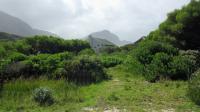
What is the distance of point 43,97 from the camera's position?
36.3 ft

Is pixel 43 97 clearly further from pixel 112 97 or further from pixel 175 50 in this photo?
pixel 175 50

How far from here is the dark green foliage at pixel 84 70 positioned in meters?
16.0

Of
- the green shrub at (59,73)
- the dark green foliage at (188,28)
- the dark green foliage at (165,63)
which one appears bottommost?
the green shrub at (59,73)

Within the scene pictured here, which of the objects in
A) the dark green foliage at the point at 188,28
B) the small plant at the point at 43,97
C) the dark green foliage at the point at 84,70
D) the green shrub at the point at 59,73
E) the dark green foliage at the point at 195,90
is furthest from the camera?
the dark green foliage at the point at 188,28

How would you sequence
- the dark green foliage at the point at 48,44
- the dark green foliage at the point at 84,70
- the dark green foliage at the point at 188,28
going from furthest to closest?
the dark green foliage at the point at 48,44 < the dark green foliage at the point at 188,28 < the dark green foliage at the point at 84,70

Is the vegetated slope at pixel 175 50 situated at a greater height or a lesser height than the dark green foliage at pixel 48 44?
lesser

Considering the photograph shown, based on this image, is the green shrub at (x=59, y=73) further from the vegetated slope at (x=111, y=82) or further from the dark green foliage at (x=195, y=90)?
the dark green foliage at (x=195, y=90)

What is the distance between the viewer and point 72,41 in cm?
5938

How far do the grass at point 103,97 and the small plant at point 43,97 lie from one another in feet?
0.73

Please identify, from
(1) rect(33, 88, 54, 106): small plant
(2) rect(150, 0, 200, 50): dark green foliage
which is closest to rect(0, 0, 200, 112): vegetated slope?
(1) rect(33, 88, 54, 106): small plant

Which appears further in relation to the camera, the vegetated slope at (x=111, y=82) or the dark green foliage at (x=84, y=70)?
the dark green foliage at (x=84, y=70)

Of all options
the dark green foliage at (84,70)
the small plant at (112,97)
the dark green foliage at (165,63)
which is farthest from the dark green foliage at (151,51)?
the small plant at (112,97)

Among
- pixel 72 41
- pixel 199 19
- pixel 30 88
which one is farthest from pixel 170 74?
pixel 72 41

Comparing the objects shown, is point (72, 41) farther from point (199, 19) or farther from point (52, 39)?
point (199, 19)
